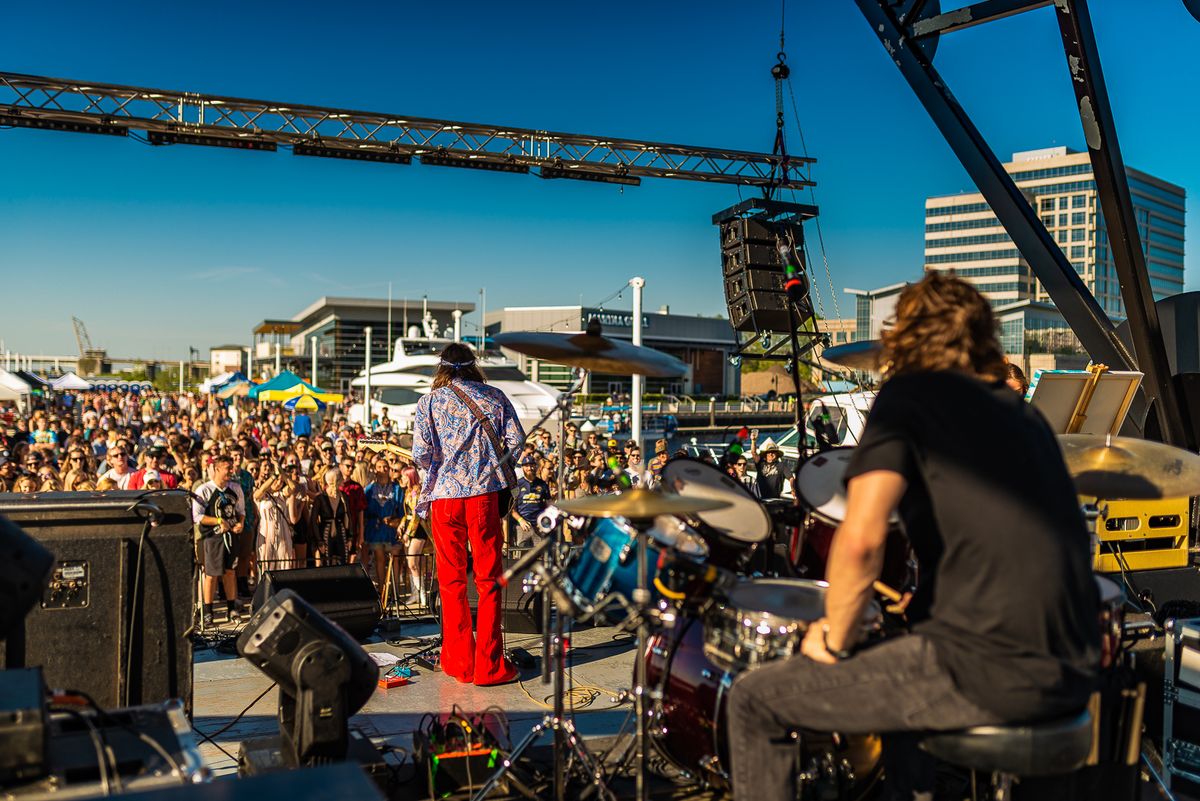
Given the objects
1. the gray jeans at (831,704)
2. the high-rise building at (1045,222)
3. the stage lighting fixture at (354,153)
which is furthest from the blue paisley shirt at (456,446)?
the high-rise building at (1045,222)

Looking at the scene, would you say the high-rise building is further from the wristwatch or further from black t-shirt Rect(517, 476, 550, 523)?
the wristwatch

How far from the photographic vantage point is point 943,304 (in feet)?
9.07

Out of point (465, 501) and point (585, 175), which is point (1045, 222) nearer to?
point (585, 175)

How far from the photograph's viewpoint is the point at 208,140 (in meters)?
15.6

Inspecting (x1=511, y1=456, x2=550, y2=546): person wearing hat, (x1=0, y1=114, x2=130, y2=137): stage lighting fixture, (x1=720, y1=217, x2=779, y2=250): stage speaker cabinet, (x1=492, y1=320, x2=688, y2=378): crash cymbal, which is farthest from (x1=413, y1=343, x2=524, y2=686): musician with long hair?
(x1=0, y1=114, x2=130, y2=137): stage lighting fixture

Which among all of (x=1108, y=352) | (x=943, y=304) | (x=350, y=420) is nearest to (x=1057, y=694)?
(x=943, y=304)

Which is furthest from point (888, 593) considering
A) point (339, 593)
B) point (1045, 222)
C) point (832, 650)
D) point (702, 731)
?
point (1045, 222)

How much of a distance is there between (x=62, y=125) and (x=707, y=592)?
15484mm

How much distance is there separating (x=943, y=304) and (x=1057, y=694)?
1.13 meters

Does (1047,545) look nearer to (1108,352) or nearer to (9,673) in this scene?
(9,673)

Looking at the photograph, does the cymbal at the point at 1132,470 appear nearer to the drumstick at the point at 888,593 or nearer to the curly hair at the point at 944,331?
the drumstick at the point at 888,593

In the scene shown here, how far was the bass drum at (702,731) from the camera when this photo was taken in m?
3.35

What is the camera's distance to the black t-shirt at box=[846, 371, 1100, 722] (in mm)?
2447

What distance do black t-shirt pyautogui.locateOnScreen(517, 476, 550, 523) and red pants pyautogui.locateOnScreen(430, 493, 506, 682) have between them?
3.30 metres
